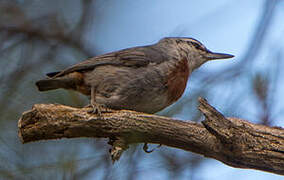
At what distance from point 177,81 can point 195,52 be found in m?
0.84

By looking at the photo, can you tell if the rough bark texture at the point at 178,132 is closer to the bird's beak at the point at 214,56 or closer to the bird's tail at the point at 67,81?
the bird's tail at the point at 67,81

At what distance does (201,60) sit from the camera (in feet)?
15.1

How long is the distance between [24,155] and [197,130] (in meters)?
1.43

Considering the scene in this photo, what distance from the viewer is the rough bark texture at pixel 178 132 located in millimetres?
3008

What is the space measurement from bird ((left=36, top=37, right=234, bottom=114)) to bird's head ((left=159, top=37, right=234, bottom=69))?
39 centimetres

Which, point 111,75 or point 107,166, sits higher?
point 111,75

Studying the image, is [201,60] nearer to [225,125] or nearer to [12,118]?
[225,125]

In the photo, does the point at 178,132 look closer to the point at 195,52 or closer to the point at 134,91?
the point at 134,91

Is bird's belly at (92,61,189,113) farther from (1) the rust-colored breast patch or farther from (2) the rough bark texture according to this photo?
(2) the rough bark texture

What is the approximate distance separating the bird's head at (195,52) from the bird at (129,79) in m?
0.39

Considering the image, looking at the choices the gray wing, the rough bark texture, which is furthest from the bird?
the rough bark texture

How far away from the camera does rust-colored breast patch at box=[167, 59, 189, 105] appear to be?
3771 millimetres

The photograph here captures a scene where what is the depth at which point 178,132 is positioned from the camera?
3.16 meters

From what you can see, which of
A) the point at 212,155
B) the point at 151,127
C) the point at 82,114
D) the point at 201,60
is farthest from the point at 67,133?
the point at 201,60
